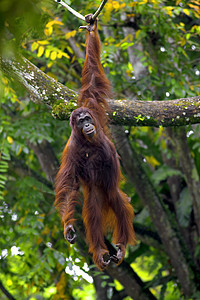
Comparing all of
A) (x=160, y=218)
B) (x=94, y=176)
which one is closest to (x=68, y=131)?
(x=160, y=218)

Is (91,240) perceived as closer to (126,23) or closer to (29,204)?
(29,204)

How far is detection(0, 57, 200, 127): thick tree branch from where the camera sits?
3461 millimetres

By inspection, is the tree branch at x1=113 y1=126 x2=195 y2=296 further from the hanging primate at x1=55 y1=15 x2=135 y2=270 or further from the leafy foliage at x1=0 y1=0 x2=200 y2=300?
the hanging primate at x1=55 y1=15 x2=135 y2=270

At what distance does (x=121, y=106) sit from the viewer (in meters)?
3.54

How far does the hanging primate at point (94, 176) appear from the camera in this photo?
10.4ft

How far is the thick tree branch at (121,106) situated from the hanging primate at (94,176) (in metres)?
0.13

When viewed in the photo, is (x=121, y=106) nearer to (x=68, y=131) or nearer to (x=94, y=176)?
(x=94, y=176)

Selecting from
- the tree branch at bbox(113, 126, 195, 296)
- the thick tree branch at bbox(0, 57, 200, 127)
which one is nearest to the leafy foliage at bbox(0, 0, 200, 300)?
the tree branch at bbox(113, 126, 195, 296)

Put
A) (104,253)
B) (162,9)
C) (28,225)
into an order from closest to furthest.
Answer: (104,253)
(162,9)
(28,225)

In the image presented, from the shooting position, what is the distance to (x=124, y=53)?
23.5ft

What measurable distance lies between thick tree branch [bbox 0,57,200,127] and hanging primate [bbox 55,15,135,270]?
13cm

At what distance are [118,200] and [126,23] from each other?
11.7 ft

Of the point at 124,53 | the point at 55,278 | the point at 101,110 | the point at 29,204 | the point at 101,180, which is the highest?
the point at 101,110

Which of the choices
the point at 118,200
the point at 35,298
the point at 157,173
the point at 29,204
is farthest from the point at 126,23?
the point at 35,298
